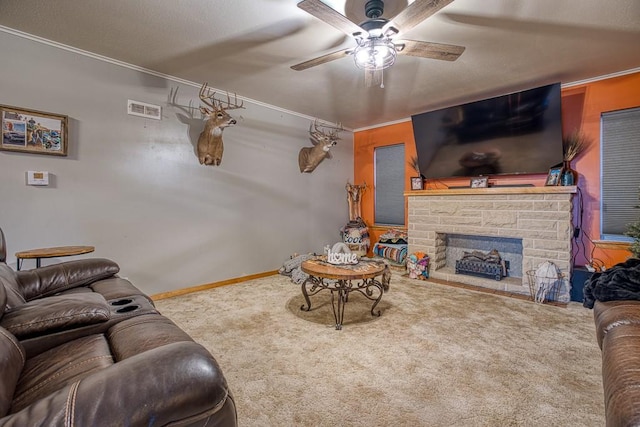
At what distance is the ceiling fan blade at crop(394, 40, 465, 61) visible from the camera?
7.36 feet

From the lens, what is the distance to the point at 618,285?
6.29ft

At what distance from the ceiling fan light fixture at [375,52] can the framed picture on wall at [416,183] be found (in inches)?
111

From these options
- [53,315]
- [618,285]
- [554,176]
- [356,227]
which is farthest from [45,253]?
[554,176]

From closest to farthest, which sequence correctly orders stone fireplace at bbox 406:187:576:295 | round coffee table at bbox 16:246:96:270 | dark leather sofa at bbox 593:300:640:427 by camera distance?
dark leather sofa at bbox 593:300:640:427, round coffee table at bbox 16:246:96:270, stone fireplace at bbox 406:187:576:295

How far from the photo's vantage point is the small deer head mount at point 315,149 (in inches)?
191

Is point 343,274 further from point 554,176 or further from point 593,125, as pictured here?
point 593,125

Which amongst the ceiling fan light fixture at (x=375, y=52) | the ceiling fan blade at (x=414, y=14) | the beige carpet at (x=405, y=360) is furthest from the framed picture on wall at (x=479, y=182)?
the ceiling fan blade at (x=414, y=14)

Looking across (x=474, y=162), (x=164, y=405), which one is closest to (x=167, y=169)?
(x=164, y=405)

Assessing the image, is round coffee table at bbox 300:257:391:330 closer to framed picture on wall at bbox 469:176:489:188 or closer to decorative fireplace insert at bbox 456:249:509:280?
decorative fireplace insert at bbox 456:249:509:280

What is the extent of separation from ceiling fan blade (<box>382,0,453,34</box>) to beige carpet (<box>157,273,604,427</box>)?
2.27 metres

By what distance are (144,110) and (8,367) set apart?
3.15 metres

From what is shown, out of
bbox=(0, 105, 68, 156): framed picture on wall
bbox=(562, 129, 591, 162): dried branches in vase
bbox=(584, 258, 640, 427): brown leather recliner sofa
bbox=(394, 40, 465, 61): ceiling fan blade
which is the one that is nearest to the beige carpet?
bbox=(584, 258, 640, 427): brown leather recliner sofa

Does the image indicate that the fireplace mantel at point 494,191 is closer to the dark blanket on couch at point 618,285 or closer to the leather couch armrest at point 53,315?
the dark blanket on couch at point 618,285

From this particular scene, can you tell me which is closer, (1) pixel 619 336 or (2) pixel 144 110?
(1) pixel 619 336
